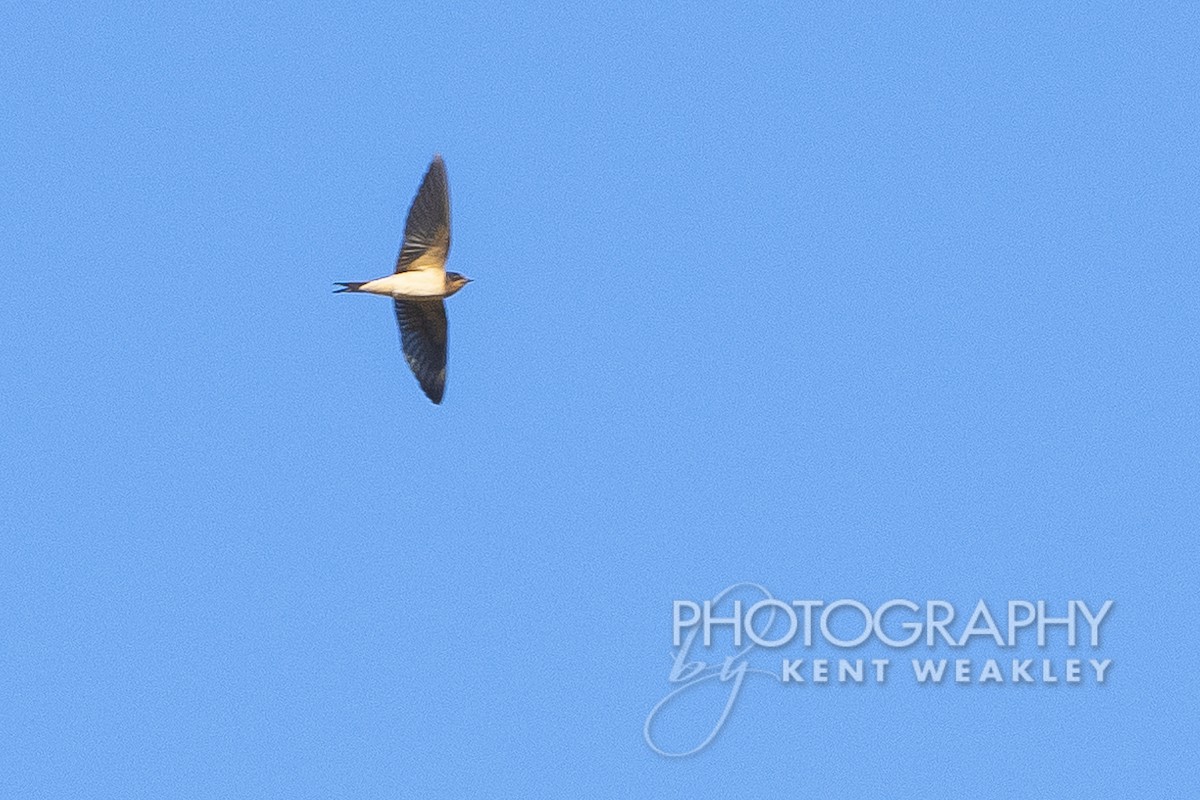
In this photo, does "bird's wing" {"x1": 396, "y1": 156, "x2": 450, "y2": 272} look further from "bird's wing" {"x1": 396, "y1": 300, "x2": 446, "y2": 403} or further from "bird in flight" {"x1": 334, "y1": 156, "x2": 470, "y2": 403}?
"bird's wing" {"x1": 396, "y1": 300, "x2": 446, "y2": 403}

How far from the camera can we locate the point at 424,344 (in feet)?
121

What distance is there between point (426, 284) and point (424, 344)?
133 cm

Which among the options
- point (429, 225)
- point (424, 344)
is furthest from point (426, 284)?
point (424, 344)

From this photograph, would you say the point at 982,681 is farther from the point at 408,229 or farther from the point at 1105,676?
the point at 408,229

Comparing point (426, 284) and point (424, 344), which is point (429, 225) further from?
point (424, 344)

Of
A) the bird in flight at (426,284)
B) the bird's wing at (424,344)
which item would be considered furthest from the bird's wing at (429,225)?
the bird's wing at (424,344)

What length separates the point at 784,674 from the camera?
35.6 meters

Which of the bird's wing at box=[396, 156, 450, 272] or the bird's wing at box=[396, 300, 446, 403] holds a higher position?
the bird's wing at box=[396, 156, 450, 272]

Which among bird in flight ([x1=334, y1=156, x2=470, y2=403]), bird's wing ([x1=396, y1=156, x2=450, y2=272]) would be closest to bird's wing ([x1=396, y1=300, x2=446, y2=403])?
bird in flight ([x1=334, y1=156, x2=470, y2=403])

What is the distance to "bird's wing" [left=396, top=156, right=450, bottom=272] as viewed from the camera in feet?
115

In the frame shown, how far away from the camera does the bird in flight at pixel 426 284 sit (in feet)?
115

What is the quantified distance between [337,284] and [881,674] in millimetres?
6253

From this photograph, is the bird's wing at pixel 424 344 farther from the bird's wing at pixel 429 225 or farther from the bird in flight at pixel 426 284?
the bird's wing at pixel 429 225

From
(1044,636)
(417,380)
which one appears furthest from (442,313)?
(1044,636)
